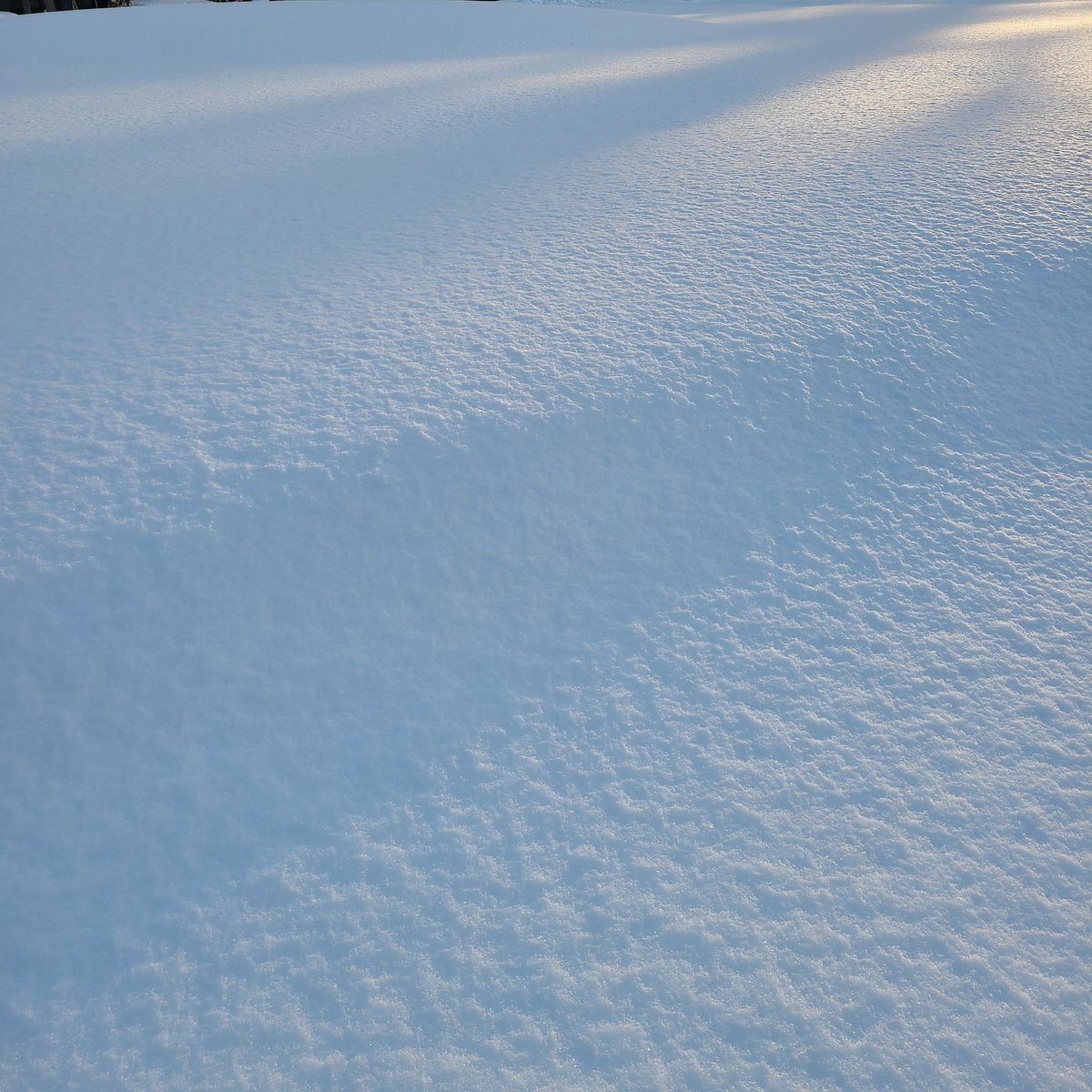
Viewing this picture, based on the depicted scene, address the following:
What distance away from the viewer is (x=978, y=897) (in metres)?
0.94

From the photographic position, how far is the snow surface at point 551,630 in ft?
2.83

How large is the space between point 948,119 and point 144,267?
2312 millimetres

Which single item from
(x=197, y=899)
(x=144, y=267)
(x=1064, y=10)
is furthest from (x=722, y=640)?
(x=1064, y=10)

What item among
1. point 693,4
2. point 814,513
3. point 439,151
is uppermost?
point 693,4

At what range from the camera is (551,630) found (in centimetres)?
121

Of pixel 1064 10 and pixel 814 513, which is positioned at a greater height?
pixel 1064 10

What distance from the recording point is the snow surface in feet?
2.83

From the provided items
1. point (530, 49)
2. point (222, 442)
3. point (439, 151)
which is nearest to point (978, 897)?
point (222, 442)

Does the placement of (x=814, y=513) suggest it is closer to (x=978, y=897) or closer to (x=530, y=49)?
(x=978, y=897)

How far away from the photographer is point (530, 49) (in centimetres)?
388

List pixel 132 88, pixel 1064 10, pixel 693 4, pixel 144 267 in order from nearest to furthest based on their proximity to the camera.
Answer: pixel 144 267, pixel 132 88, pixel 1064 10, pixel 693 4

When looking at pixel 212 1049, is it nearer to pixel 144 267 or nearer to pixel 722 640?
pixel 722 640

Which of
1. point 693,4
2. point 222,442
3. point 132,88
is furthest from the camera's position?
point 693,4

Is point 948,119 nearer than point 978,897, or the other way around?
point 978,897
